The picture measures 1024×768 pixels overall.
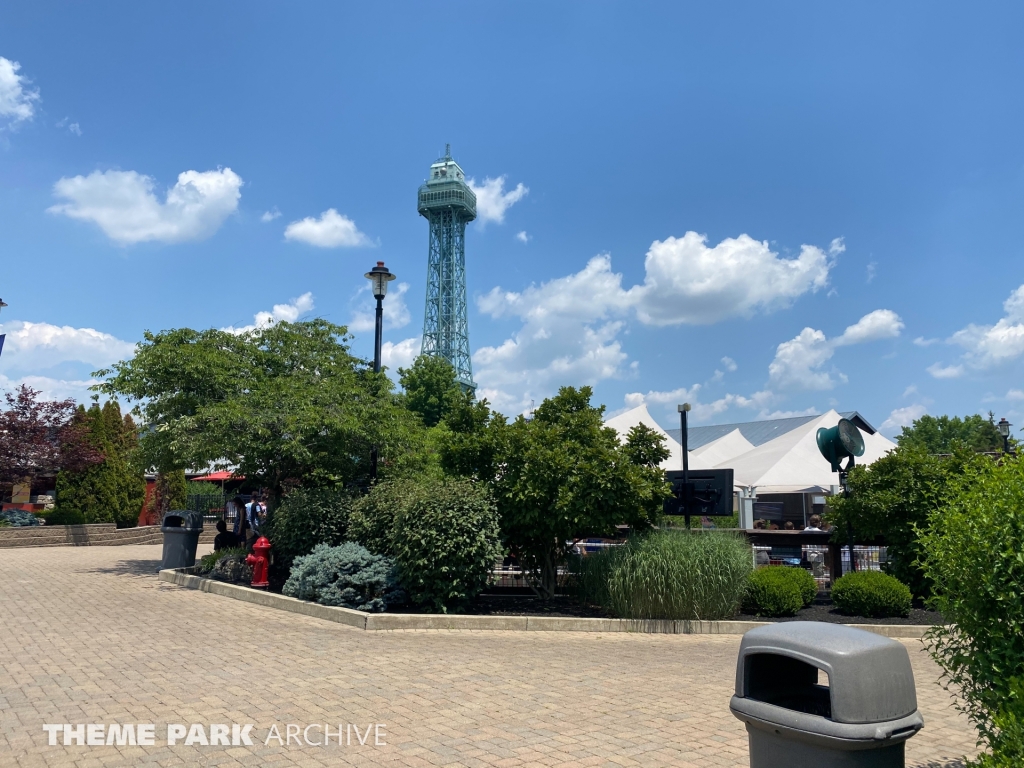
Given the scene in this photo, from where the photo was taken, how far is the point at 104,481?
25328 mm

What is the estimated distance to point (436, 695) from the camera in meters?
6.41

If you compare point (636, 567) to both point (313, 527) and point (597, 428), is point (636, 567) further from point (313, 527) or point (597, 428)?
point (313, 527)

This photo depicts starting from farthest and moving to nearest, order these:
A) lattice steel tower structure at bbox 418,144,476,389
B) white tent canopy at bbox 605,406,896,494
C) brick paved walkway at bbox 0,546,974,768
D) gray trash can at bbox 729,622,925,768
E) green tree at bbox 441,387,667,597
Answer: lattice steel tower structure at bbox 418,144,476,389
white tent canopy at bbox 605,406,896,494
green tree at bbox 441,387,667,597
brick paved walkway at bbox 0,546,974,768
gray trash can at bbox 729,622,925,768

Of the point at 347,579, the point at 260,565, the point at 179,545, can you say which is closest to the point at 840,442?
the point at 347,579

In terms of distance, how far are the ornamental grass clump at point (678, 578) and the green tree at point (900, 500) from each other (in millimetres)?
2561

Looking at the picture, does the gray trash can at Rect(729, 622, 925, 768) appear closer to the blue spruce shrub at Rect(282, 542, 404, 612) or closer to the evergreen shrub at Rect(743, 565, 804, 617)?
the evergreen shrub at Rect(743, 565, 804, 617)

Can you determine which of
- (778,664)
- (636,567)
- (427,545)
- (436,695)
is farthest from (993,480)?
(427,545)

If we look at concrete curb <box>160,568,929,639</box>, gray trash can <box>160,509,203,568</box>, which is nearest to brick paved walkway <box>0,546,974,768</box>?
concrete curb <box>160,568,929,639</box>

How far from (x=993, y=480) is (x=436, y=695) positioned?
4.61 meters

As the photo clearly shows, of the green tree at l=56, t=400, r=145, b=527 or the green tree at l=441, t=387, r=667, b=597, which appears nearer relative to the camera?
the green tree at l=441, t=387, r=667, b=597

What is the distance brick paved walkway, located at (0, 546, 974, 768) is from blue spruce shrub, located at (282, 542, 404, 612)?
0.61 metres

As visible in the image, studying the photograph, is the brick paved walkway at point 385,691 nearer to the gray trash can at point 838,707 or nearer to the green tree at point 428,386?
the gray trash can at point 838,707

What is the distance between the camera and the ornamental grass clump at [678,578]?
10.0 metres

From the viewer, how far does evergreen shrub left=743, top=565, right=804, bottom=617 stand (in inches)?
420
